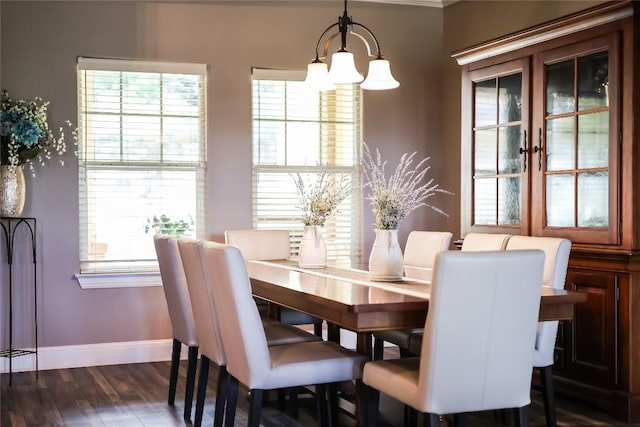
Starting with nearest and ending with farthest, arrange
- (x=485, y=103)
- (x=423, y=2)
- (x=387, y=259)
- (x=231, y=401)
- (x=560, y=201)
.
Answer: (x=231, y=401) → (x=387, y=259) → (x=560, y=201) → (x=485, y=103) → (x=423, y=2)

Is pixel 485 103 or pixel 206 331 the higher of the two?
pixel 485 103

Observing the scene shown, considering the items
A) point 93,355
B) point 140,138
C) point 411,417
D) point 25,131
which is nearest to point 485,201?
point 411,417

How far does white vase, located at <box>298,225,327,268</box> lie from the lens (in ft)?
15.1

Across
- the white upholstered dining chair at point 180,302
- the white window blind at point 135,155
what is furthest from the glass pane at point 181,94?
the white upholstered dining chair at point 180,302

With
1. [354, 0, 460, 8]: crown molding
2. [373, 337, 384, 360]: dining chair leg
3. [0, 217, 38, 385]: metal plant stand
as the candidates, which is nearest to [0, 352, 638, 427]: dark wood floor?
[0, 217, 38, 385]: metal plant stand

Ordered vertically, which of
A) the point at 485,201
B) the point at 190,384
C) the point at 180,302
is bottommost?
the point at 190,384

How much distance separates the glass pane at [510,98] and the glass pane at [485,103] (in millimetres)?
53

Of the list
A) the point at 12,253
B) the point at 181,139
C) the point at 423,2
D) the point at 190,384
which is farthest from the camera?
the point at 423,2

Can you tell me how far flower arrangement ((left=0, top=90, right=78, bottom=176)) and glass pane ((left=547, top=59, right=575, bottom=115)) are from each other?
3.15 meters

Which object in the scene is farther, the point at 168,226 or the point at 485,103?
the point at 168,226

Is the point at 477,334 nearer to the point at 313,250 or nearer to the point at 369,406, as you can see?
the point at 369,406

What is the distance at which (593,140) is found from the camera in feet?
14.2

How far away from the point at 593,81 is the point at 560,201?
2.23 feet

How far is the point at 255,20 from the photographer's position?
19.3 ft
